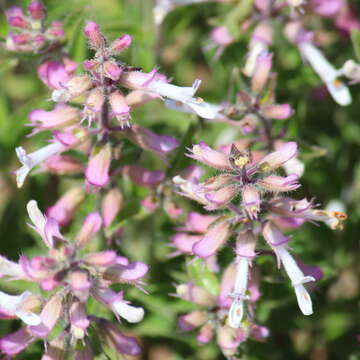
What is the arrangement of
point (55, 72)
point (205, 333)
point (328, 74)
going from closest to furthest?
point (205, 333) < point (55, 72) < point (328, 74)

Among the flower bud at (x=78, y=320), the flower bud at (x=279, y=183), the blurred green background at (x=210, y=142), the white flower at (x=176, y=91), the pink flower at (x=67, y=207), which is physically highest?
the white flower at (x=176, y=91)

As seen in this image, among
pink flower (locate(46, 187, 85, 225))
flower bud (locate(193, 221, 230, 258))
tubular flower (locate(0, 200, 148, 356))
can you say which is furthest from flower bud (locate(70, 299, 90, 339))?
pink flower (locate(46, 187, 85, 225))

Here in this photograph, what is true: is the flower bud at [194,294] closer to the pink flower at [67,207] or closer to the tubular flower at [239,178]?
the tubular flower at [239,178]

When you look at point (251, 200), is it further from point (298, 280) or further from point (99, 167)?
point (99, 167)

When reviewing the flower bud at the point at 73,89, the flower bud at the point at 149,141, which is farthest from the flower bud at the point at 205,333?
the flower bud at the point at 73,89

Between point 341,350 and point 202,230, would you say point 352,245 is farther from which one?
point 202,230

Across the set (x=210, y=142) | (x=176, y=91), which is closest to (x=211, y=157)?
(x=176, y=91)
